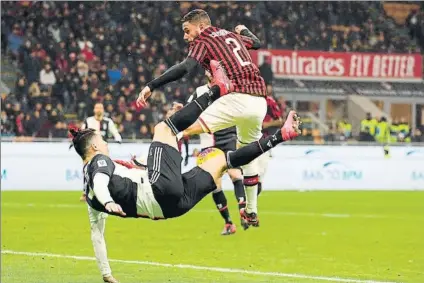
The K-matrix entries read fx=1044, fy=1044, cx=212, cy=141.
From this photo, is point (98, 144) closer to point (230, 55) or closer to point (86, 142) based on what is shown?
point (86, 142)

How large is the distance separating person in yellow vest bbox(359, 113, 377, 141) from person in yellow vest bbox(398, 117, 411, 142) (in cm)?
92

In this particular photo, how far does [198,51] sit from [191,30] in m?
0.31

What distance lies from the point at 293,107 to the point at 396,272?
82.1 feet

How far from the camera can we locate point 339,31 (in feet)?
130

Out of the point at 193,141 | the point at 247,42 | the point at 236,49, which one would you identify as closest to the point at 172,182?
the point at 236,49

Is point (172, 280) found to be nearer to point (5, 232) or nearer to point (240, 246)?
point (240, 246)

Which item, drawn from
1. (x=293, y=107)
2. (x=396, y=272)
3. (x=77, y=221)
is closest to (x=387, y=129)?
(x=293, y=107)

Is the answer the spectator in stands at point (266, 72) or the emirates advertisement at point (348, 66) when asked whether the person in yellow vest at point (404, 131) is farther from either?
the spectator in stands at point (266, 72)

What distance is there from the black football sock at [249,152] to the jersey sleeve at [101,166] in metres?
1.21

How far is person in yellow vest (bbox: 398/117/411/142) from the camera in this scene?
32.7 metres

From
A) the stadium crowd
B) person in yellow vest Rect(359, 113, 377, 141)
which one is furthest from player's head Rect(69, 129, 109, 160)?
person in yellow vest Rect(359, 113, 377, 141)

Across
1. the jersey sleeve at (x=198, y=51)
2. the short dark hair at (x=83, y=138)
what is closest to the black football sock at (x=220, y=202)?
the jersey sleeve at (x=198, y=51)

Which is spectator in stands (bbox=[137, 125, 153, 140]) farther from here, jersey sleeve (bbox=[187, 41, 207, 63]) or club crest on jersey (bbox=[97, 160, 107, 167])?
club crest on jersey (bbox=[97, 160, 107, 167])

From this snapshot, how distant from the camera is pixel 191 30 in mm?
11352
